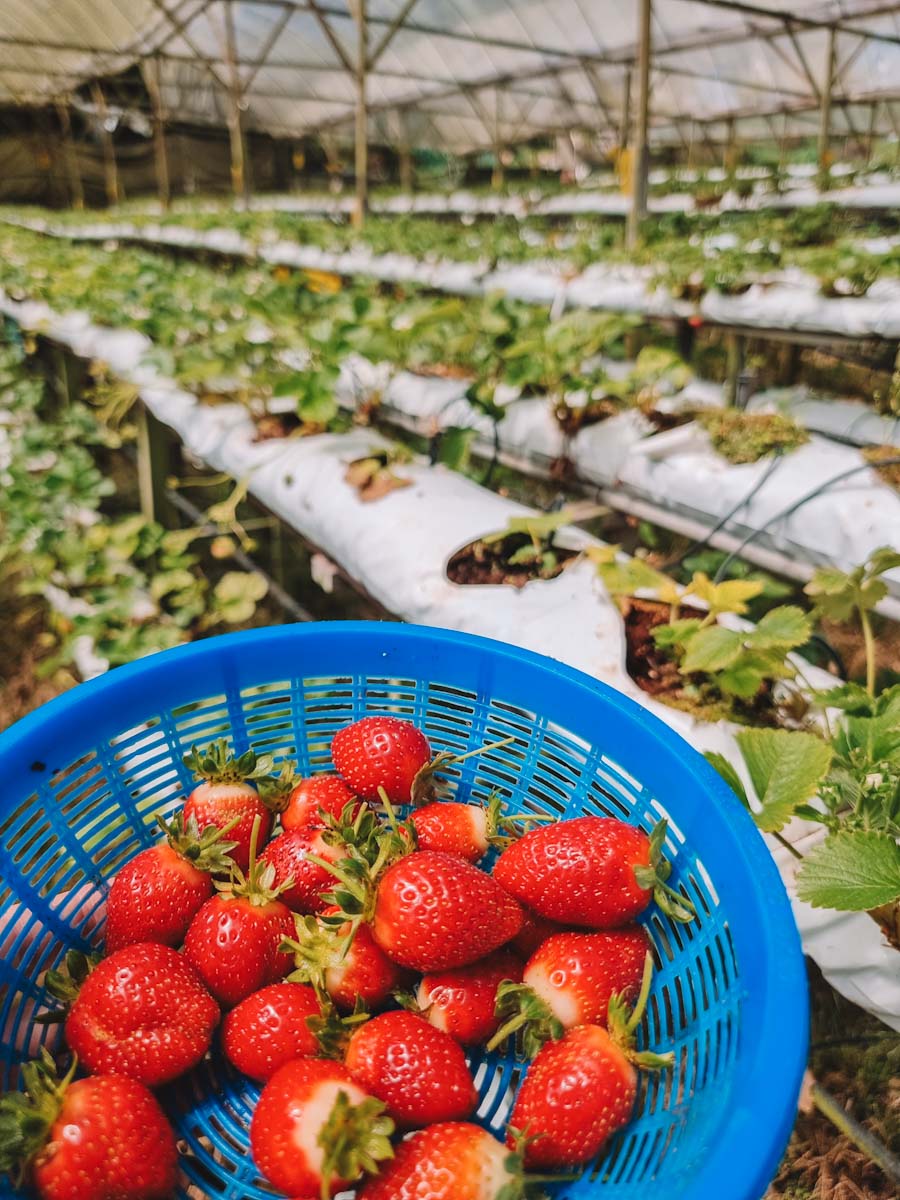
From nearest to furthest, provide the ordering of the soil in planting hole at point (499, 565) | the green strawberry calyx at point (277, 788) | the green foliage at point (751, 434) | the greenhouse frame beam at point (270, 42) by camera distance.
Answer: the green strawberry calyx at point (277, 788), the soil in planting hole at point (499, 565), the green foliage at point (751, 434), the greenhouse frame beam at point (270, 42)

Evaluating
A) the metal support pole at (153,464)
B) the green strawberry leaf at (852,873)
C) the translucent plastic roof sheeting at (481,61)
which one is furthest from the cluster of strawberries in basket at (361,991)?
the translucent plastic roof sheeting at (481,61)

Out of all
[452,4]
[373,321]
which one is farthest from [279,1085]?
[452,4]

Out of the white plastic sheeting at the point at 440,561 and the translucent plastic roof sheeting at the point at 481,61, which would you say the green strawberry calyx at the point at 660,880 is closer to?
the white plastic sheeting at the point at 440,561

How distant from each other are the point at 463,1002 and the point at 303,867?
0.23 metres

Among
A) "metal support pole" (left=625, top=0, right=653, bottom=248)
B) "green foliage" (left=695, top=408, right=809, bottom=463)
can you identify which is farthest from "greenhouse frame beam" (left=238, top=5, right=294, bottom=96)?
"green foliage" (left=695, top=408, right=809, bottom=463)

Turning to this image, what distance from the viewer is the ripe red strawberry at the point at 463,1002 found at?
32.1 inches

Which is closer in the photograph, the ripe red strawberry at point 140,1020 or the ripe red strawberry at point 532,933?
the ripe red strawberry at point 140,1020

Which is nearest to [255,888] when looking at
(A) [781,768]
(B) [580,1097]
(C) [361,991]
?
(C) [361,991]

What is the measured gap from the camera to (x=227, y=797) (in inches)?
37.9

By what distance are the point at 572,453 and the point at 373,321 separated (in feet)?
2.57

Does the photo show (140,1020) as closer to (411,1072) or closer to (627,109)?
(411,1072)

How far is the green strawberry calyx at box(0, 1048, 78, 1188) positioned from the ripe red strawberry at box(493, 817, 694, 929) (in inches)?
17.5

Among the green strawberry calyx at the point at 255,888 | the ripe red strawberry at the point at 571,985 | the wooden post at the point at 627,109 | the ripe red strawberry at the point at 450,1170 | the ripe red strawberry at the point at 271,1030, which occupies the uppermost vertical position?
the wooden post at the point at 627,109

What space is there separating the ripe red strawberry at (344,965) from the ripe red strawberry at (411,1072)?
2.2 inches
